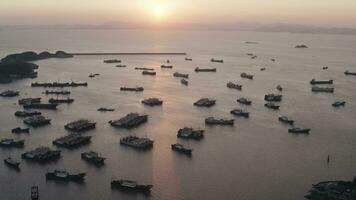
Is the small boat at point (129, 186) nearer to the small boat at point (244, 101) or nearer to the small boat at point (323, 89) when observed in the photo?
the small boat at point (244, 101)

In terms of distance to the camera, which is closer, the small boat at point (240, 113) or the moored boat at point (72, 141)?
the moored boat at point (72, 141)

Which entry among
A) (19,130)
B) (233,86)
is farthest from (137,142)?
(233,86)

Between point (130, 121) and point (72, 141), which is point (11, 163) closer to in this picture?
point (72, 141)

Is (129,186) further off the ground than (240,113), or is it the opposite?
(240,113)

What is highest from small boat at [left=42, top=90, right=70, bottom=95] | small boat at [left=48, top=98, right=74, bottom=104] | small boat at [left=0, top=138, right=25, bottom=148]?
small boat at [left=42, top=90, right=70, bottom=95]

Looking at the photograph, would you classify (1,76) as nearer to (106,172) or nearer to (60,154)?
(60,154)

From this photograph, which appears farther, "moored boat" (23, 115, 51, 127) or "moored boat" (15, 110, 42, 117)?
"moored boat" (15, 110, 42, 117)

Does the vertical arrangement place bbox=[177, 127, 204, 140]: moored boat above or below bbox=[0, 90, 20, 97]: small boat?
below

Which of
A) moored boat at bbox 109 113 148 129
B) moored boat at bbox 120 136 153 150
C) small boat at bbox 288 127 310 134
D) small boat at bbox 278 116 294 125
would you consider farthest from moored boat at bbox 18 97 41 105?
small boat at bbox 288 127 310 134

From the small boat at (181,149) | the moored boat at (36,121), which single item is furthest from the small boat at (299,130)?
the moored boat at (36,121)

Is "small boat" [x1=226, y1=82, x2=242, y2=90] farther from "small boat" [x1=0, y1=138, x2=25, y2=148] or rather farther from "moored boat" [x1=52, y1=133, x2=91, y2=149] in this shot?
"small boat" [x1=0, y1=138, x2=25, y2=148]
